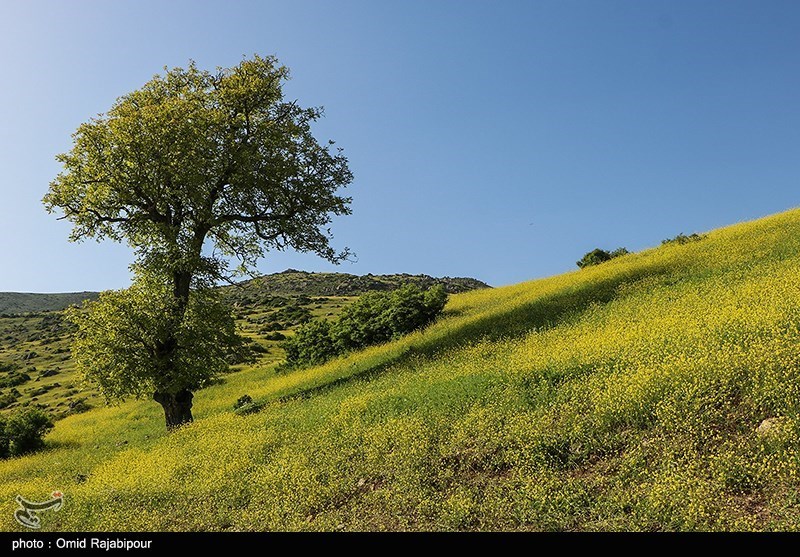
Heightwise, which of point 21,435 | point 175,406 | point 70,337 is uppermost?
point 70,337

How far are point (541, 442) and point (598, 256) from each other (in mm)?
36011

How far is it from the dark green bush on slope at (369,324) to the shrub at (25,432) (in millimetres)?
17608

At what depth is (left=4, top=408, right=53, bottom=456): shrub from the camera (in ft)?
108

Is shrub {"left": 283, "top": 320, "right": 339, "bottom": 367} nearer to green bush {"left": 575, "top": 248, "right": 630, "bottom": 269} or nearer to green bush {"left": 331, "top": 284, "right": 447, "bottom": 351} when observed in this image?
green bush {"left": 331, "top": 284, "right": 447, "bottom": 351}

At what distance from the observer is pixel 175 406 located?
25.6 metres

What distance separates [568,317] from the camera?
2048cm

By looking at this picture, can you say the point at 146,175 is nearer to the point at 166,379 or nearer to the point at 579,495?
the point at 166,379

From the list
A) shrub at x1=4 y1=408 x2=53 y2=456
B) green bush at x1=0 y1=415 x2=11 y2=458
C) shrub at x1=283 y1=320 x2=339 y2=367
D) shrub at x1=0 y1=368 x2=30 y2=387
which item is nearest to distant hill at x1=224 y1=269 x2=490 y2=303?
shrub at x1=0 y1=368 x2=30 y2=387

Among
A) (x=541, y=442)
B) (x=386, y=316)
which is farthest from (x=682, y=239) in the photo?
(x=541, y=442)

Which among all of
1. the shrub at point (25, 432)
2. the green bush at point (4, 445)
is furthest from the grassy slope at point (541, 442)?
the green bush at point (4, 445)

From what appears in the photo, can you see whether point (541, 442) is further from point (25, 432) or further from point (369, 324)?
point (25, 432)

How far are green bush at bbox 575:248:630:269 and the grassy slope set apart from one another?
66.8ft

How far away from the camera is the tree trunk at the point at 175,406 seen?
992 inches
